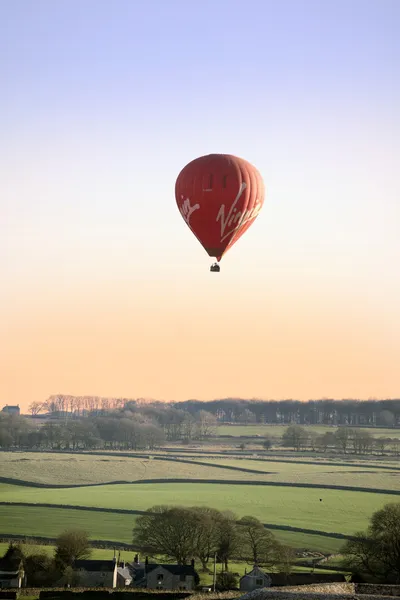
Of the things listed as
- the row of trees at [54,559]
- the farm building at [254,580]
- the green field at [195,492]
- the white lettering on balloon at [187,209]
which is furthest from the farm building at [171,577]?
the white lettering on balloon at [187,209]

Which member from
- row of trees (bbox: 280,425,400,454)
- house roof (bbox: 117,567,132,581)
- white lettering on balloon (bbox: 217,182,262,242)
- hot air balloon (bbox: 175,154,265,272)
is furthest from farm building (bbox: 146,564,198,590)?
row of trees (bbox: 280,425,400,454)

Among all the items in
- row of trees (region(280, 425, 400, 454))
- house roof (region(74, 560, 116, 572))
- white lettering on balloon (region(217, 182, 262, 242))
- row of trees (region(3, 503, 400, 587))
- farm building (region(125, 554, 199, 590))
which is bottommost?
farm building (region(125, 554, 199, 590))

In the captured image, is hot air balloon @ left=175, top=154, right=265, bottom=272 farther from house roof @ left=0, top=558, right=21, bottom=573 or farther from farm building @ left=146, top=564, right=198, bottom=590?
house roof @ left=0, top=558, right=21, bottom=573

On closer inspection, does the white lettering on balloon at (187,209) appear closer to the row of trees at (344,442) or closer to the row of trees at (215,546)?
the row of trees at (215,546)

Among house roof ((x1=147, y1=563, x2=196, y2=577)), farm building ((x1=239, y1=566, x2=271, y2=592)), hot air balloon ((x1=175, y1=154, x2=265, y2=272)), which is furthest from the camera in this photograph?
house roof ((x1=147, y1=563, x2=196, y2=577))

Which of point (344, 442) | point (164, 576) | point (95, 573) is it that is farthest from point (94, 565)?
point (344, 442)

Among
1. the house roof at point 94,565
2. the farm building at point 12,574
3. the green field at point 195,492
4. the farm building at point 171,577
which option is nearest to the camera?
the farm building at point 12,574

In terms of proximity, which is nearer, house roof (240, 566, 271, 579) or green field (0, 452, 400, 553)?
house roof (240, 566, 271, 579)
